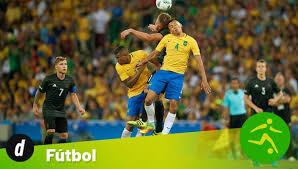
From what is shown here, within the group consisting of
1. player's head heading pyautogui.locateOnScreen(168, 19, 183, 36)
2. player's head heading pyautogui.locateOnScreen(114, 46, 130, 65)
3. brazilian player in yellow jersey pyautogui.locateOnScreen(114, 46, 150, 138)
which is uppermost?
player's head heading pyautogui.locateOnScreen(168, 19, 183, 36)

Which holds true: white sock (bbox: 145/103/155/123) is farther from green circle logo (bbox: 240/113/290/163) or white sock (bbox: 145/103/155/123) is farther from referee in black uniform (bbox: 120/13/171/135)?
green circle logo (bbox: 240/113/290/163)

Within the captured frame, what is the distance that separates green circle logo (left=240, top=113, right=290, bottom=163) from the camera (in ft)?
47.4

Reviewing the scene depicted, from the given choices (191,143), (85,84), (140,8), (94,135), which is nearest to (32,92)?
(85,84)

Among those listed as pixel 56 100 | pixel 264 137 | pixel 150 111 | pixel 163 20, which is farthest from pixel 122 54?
pixel 264 137

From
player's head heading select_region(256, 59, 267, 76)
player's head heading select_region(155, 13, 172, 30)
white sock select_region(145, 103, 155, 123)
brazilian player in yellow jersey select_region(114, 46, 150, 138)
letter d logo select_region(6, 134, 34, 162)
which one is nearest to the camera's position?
letter d logo select_region(6, 134, 34, 162)

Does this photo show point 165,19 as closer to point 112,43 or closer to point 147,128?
point 147,128

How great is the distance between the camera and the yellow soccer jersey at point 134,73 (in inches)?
590

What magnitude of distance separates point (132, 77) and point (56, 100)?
180 centimetres

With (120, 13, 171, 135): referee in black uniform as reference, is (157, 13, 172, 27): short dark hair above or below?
above

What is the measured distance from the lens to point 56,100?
15406 mm

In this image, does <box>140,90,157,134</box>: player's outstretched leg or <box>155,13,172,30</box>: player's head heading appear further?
<box>155,13,172,30</box>: player's head heading

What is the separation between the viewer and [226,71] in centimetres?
2328

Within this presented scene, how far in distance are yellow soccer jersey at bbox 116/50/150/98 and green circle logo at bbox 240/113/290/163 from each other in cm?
232

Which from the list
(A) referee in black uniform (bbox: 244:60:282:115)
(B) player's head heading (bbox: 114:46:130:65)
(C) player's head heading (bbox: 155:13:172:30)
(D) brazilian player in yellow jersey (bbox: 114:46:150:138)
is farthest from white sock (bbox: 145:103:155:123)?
(A) referee in black uniform (bbox: 244:60:282:115)
